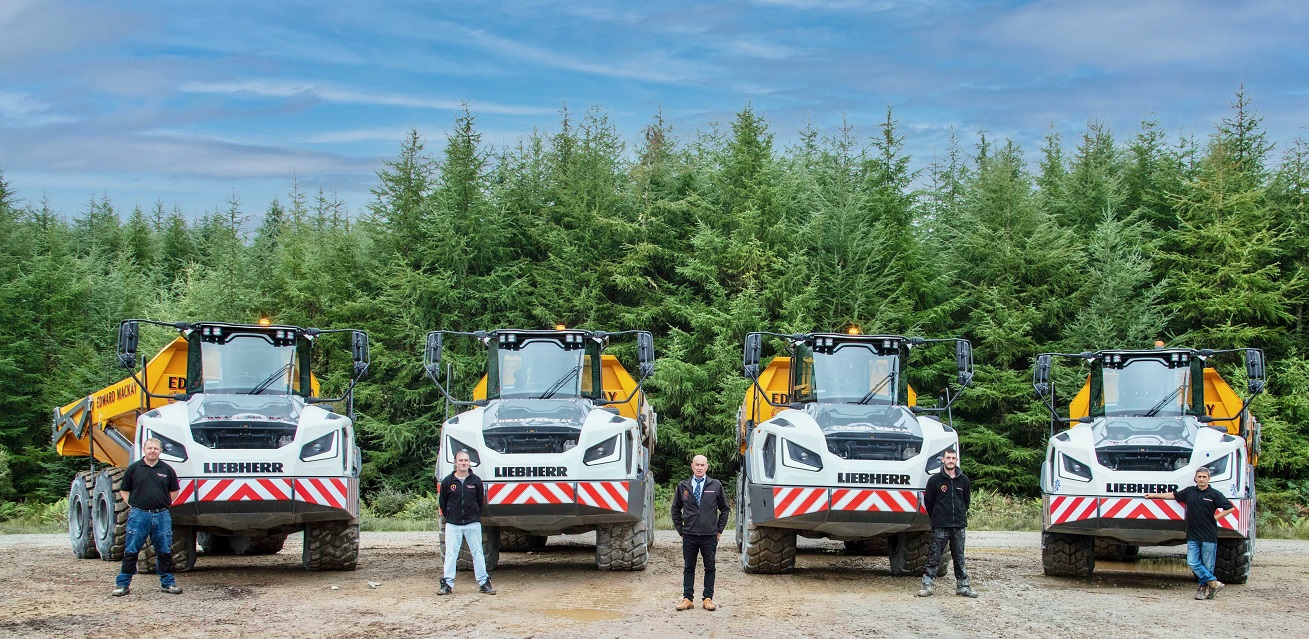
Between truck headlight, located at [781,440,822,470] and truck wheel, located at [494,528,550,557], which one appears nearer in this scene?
truck headlight, located at [781,440,822,470]

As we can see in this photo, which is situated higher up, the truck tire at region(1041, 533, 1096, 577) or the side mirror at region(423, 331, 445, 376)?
the side mirror at region(423, 331, 445, 376)

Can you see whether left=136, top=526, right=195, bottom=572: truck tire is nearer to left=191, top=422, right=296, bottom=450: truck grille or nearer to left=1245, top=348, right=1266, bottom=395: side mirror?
left=191, top=422, right=296, bottom=450: truck grille

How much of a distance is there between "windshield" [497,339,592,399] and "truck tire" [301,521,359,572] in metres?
2.63

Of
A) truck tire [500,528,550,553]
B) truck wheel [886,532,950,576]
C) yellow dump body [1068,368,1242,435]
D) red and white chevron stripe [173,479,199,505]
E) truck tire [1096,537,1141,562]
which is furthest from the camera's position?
truck tire [500,528,550,553]

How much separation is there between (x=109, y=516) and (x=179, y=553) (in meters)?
1.42

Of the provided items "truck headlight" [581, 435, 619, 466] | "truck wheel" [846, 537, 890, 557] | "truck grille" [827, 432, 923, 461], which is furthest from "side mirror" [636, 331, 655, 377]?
"truck wheel" [846, 537, 890, 557]

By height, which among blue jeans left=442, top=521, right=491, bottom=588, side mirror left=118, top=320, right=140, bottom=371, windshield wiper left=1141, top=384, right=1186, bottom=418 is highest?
side mirror left=118, top=320, right=140, bottom=371

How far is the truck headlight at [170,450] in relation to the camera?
46.2 feet

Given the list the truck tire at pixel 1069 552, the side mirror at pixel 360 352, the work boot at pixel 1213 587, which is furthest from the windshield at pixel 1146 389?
the side mirror at pixel 360 352

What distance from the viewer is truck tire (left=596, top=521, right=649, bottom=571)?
1533 centimetres

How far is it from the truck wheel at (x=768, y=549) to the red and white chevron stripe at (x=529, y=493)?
2474 mm

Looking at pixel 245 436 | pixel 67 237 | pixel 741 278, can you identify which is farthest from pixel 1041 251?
pixel 67 237

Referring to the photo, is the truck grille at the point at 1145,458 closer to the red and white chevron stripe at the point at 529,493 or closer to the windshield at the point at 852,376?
the windshield at the point at 852,376

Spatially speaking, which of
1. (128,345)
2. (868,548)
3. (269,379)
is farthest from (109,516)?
(868,548)
